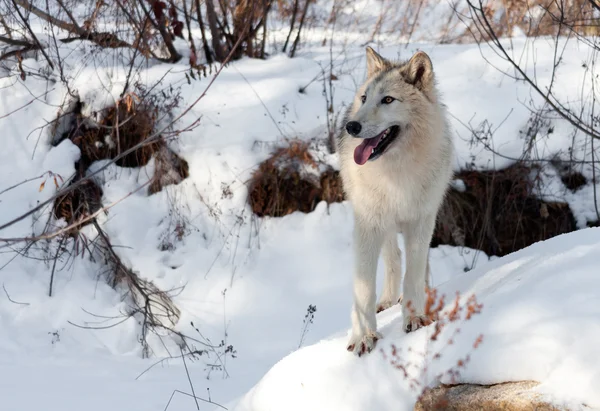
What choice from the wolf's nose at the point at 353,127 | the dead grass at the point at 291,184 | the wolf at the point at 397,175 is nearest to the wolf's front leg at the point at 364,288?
the wolf at the point at 397,175

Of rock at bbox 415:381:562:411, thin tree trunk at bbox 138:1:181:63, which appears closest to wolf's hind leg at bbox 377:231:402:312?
rock at bbox 415:381:562:411

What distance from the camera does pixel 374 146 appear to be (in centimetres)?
352

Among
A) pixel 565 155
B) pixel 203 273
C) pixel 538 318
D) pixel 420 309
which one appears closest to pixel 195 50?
pixel 203 273

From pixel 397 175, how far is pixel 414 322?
2.82 feet

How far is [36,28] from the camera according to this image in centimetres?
931

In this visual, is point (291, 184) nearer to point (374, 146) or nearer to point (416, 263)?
point (416, 263)

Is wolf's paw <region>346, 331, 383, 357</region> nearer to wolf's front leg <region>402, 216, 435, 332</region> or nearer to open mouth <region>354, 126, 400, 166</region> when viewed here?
wolf's front leg <region>402, 216, 435, 332</region>

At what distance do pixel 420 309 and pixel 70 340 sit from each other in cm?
403

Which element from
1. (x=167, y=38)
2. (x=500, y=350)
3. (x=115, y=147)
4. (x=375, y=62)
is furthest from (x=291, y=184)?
(x=500, y=350)

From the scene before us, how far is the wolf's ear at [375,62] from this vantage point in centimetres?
395

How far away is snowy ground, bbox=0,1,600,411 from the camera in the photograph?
5762 mm

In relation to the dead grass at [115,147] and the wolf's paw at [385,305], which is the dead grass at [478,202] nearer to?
the dead grass at [115,147]

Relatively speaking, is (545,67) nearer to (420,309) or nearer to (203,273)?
(203,273)

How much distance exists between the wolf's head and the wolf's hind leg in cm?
93
